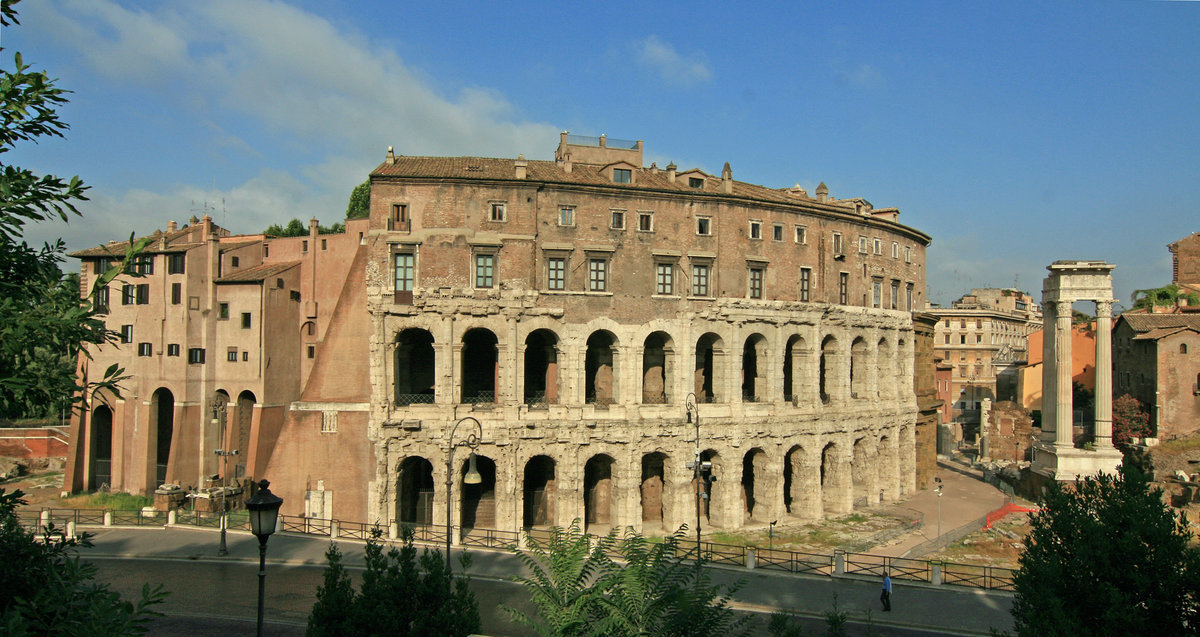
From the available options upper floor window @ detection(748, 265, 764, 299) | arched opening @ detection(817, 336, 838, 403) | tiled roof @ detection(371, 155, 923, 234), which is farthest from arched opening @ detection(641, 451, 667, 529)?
tiled roof @ detection(371, 155, 923, 234)

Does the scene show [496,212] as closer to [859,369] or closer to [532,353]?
[532,353]

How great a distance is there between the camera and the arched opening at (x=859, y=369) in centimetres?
4406

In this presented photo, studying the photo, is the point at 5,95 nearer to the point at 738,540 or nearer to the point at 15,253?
the point at 15,253

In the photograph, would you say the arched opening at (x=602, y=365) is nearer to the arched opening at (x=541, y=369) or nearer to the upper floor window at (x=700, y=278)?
the arched opening at (x=541, y=369)

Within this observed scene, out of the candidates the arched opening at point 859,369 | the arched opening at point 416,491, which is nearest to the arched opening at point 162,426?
the arched opening at point 416,491

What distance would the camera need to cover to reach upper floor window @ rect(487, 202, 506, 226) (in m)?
34.8

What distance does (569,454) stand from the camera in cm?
A: 3469

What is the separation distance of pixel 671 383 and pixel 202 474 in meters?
26.9

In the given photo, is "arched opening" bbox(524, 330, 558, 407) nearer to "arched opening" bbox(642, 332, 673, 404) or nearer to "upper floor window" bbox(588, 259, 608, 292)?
"upper floor window" bbox(588, 259, 608, 292)

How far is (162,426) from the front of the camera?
4425cm

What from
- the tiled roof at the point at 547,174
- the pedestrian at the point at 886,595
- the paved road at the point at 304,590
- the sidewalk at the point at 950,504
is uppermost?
the tiled roof at the point at 547,174

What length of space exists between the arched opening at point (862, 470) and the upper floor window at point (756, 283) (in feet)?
39.3

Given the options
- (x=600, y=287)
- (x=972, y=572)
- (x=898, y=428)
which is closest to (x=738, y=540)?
(x=972, y=572)

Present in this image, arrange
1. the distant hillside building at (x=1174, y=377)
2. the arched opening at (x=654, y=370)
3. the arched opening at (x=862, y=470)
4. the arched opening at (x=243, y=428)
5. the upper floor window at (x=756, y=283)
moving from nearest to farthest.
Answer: the arched opening at (x=654, y=370) < the upper floor window at (x=756, y=283) < the arched opening at (x=243, y=428) < the arched opening at (x=862, y=470) < the distant hillside building at (x=1174, y=377)
